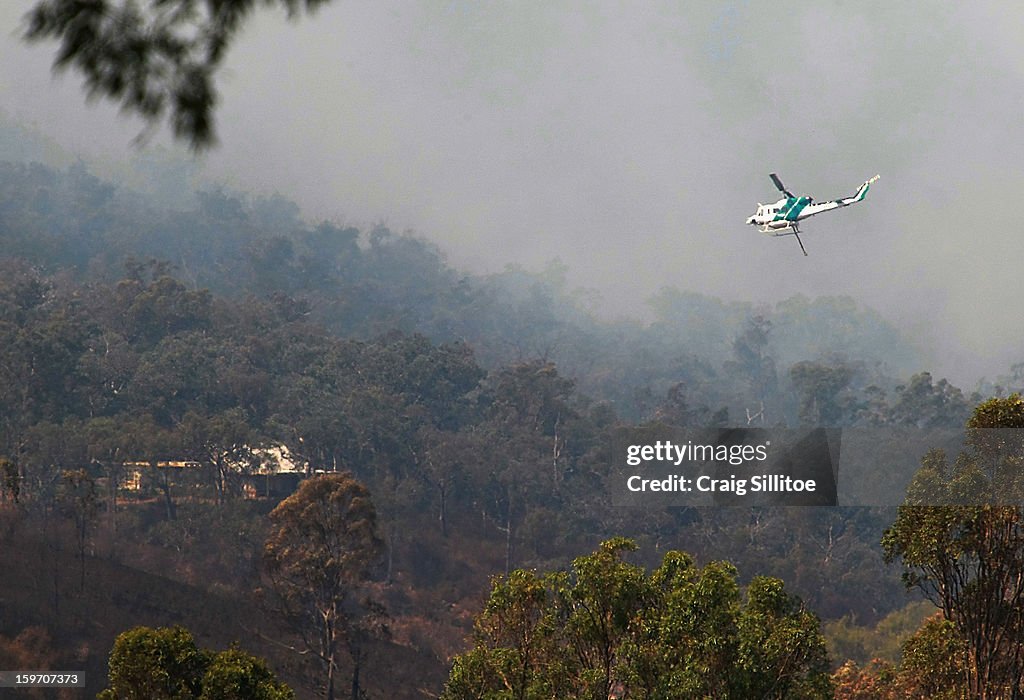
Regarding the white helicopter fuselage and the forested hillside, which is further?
the forested hillside

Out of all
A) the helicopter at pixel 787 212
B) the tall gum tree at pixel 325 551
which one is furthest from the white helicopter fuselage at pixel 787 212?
the tall gum tree at pixel 325 551

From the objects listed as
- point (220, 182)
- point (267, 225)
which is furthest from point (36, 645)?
point (220, 182)

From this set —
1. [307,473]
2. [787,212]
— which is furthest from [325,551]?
[307,473]

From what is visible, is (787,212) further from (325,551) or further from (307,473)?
(307,473)

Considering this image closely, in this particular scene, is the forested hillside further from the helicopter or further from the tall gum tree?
the helicopter

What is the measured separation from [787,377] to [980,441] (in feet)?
364

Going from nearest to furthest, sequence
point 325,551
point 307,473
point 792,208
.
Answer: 1. point 792,208
2. point 325,551
3. point 307,473

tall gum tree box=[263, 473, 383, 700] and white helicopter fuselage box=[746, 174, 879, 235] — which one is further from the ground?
white helicopter fuselage box=[746, 174, 879, 235]

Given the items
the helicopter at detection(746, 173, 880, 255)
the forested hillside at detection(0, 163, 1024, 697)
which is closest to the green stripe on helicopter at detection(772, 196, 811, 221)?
the helicopter at detection(746, 173, 880, 255)

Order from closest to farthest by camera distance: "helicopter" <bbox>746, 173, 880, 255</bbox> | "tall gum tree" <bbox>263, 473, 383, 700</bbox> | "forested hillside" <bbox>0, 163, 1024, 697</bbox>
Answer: "helicopter" <bbox>746, 173, 880, 255</bbox>
"tall gum tree" <bbox>263, 473, 383, 700</bbox>
"forested hillside" <bbox>0, 163, 1024, 697</bbox>

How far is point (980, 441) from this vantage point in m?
19.1

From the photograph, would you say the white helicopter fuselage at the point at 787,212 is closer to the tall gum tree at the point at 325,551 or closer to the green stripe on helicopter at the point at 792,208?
the green stripe on helicopter at the point at 792,208

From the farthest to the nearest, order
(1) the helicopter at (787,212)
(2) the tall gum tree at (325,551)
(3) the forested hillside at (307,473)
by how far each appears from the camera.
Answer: (3) the forested hillside at (307,473)
(2) the tall gum tree at (325,551)
(1) the helicopter at (787,212)

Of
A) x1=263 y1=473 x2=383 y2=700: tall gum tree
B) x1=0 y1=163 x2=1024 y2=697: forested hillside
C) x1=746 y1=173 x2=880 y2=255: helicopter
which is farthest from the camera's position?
x1=0 y1=163 x2=1024 y2=697: forested hillside
